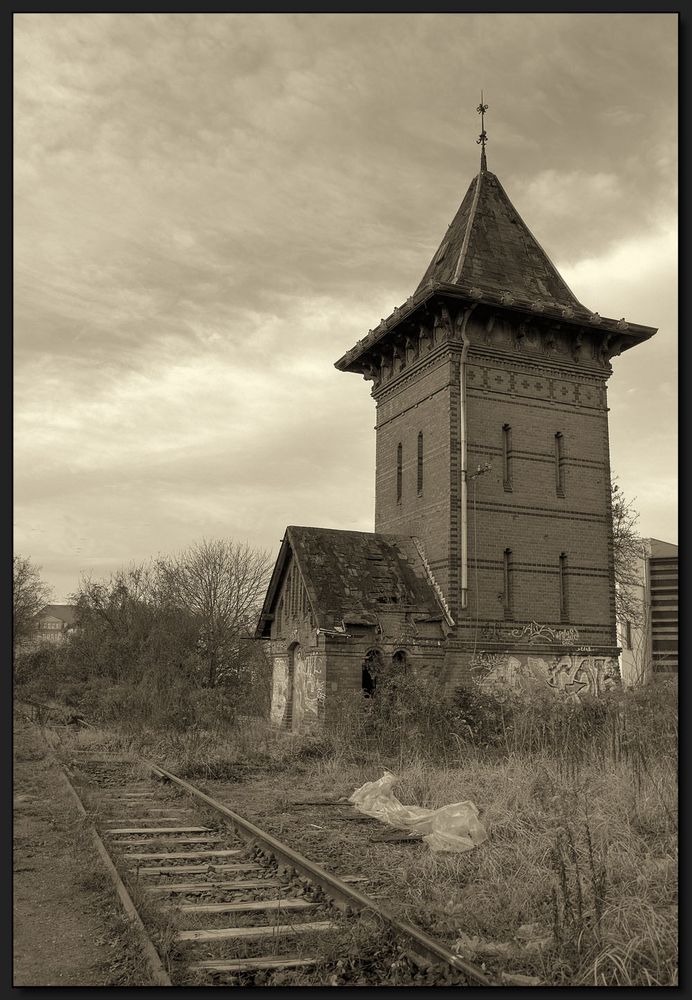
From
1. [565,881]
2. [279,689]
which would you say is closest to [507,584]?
[279,689]

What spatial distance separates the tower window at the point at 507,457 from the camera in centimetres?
1980

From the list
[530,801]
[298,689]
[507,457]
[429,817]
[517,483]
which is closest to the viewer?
[530,801]

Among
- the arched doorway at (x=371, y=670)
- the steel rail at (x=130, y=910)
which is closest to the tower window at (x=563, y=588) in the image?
the arched doorway at (x=371, y=670)

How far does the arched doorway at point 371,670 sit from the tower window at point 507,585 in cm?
340

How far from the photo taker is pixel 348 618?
57.8ft

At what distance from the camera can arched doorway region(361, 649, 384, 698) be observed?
17.7 metres

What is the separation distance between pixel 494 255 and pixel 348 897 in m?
19.4

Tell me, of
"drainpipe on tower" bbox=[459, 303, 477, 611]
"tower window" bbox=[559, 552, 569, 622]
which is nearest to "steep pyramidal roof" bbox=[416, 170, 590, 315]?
"drainpipe on tower" bbox=[459, 303, 477, 611]

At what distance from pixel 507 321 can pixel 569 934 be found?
1720 centimetres

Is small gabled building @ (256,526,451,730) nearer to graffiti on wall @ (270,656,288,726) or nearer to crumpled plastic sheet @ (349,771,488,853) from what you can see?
graffiti on wall @ (270,656,288,726)

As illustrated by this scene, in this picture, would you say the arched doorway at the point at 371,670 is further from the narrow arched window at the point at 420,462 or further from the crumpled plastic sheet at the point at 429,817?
the crumpled plastic sheet at the point at 429,817

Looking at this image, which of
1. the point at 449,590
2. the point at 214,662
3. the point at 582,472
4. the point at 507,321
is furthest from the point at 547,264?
the point at 214,662

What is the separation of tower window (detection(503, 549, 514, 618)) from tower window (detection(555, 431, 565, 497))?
92.4 inches

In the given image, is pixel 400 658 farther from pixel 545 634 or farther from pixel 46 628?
pixel 46 628
